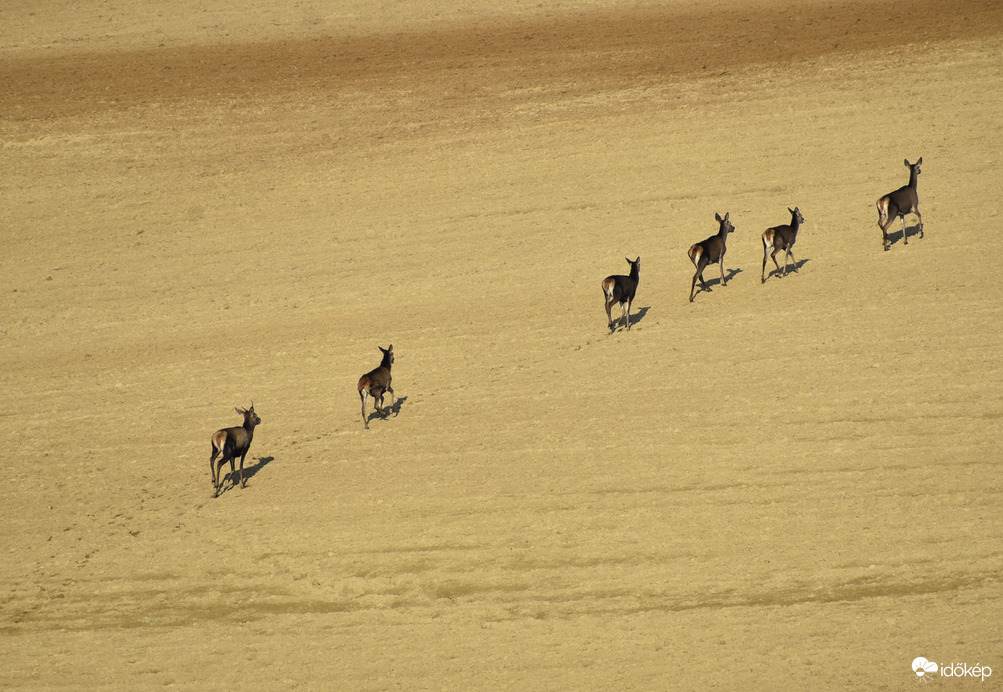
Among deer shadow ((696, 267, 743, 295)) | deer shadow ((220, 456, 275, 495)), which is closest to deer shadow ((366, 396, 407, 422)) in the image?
deer shadow ((220, 456, 275, 495))

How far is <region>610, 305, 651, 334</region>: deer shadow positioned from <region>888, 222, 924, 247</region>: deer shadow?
19.9ft

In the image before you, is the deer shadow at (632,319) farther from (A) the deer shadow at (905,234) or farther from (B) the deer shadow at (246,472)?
(B) the deer shadow at (246,472)

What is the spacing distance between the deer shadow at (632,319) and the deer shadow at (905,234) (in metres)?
6.06

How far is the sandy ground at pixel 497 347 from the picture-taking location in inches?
500

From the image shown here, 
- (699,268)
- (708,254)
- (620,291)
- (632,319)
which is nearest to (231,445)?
(620,291)

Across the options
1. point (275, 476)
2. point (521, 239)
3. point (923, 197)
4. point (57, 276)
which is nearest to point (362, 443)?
point (275, 476)

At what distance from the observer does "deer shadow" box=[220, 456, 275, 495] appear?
1697 cm

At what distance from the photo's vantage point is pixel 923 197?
24688 mm

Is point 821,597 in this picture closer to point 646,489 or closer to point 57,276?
point 646,489

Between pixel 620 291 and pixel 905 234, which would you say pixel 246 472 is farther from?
pixel 905 234

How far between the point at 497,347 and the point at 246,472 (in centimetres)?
595

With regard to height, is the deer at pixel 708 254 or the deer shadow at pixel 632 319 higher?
the deer at pixel 708 254

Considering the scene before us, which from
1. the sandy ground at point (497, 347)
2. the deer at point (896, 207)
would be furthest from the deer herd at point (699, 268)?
the sandy ground at point (497, 347)

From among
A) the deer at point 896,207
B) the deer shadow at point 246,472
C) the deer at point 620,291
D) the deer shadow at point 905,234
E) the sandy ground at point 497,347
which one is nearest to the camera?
the sandy ground at point 497,347
